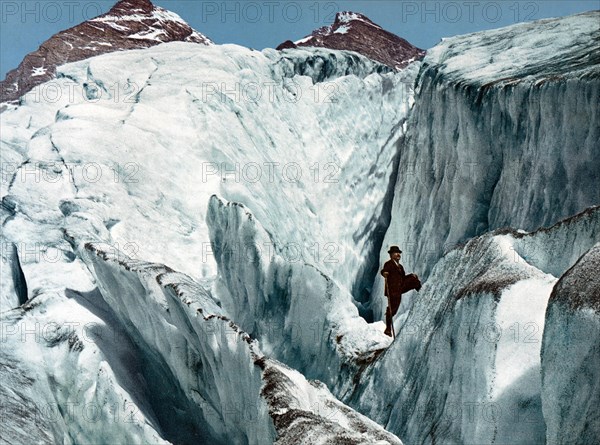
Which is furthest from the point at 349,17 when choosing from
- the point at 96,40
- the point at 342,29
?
the point at 96,40

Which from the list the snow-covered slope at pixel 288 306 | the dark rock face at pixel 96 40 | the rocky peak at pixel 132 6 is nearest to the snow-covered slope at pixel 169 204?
the snow-covered slope at pixel 288 306

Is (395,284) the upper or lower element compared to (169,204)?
lower

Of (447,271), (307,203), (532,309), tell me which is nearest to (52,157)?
(307,203)

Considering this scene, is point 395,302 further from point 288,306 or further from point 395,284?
point 288,306

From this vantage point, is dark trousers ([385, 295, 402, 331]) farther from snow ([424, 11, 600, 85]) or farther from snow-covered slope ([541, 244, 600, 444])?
snow-covered slope ([541, 244, 600, 444])

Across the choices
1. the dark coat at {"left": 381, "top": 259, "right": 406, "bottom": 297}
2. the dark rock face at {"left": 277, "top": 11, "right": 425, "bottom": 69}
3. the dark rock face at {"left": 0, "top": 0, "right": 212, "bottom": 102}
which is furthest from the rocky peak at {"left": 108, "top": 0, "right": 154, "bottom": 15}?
the dark coat at {"left": 381, "top": 259, "right": 406, "bottom": 297}

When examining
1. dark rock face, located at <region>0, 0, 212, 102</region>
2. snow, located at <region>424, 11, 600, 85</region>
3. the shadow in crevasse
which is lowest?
the shadow in crevasse
